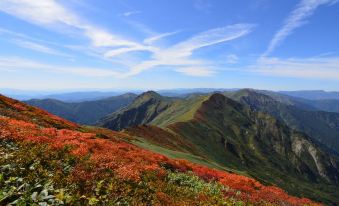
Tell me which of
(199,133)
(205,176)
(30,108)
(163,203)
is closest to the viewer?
(163,203)

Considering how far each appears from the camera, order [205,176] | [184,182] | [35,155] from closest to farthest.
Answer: [35,155], [184,182], [205,176]

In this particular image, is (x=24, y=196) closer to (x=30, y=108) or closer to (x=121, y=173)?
(x=121, y=173)

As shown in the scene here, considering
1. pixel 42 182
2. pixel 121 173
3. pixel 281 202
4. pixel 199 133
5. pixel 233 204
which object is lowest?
pixel 199 133

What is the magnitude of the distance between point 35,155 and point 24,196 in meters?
7.53

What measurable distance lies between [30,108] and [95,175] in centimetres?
4588

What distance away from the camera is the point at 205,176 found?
97.9ft

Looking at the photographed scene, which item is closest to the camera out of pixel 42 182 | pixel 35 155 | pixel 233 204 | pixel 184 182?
pixel 42 182

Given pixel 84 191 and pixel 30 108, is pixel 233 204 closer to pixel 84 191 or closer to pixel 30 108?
pixel 84 191

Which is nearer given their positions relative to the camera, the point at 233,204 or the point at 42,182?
the point at 42,182

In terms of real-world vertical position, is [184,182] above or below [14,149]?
below

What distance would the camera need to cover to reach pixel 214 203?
17.6 meters

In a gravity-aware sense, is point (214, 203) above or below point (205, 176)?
above

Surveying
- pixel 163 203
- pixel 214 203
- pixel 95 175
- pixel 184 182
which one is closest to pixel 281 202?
pixel 184 182

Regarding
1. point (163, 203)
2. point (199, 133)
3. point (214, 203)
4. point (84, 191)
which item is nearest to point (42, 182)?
point (84, 191)
